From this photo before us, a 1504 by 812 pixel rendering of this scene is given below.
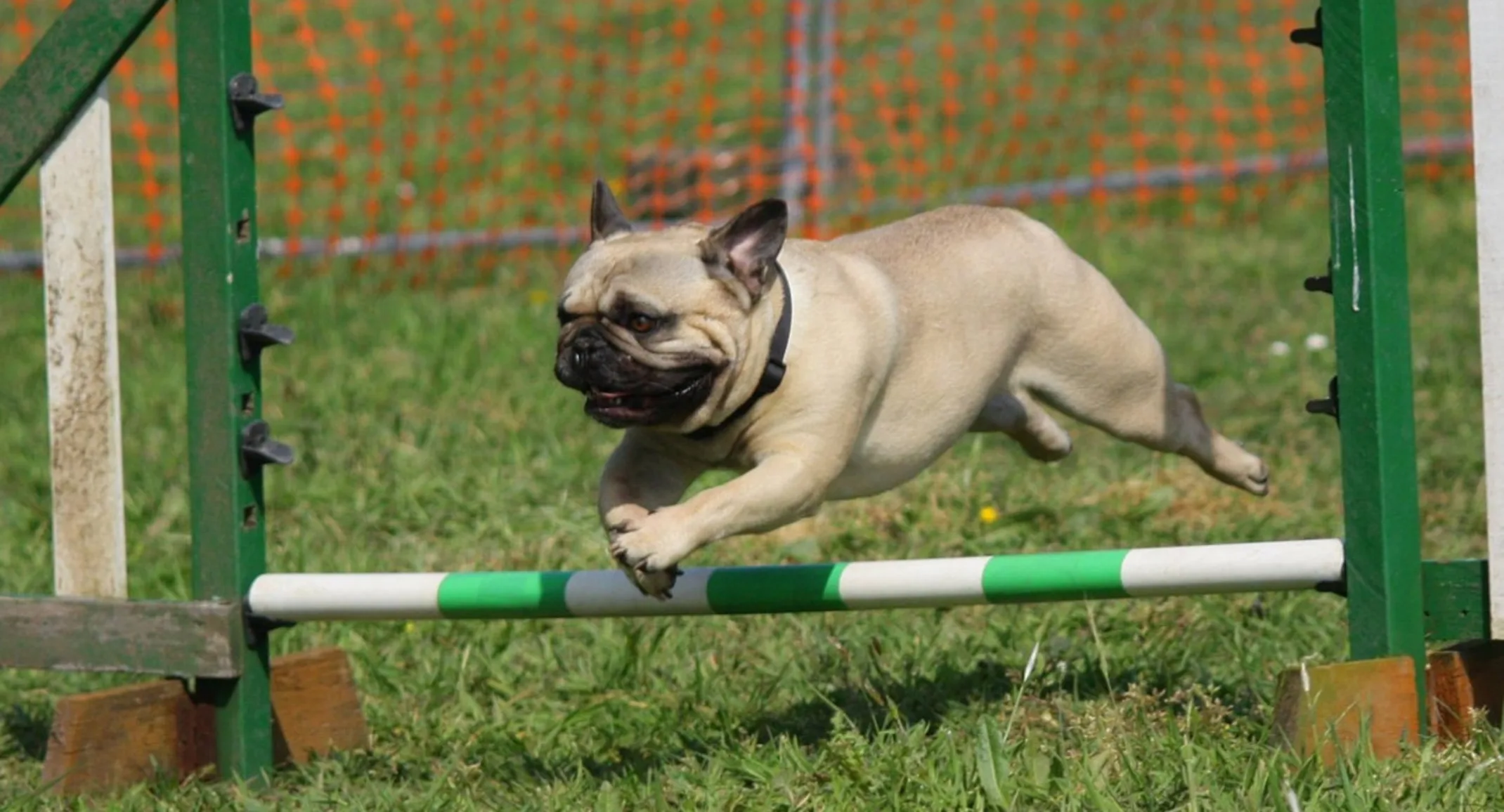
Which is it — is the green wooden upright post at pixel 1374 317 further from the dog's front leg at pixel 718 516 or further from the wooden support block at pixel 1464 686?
the dog's front leg at pixel 718 516

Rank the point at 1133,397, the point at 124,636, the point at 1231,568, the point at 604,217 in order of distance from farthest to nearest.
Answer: the point at 1133,397 < the point at 124,636 < the point at 604,217 < the point at 1231,568

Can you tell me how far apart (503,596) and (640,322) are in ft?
2.15

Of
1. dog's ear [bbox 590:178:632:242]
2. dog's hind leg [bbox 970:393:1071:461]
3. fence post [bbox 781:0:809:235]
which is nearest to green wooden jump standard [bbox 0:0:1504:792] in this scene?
dog's ear [bbox 590:178:632:242]

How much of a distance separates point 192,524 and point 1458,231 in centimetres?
722

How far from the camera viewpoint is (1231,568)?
3668 millimetres

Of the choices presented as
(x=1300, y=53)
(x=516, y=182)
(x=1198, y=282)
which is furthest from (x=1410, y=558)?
(x=1300, y=53)

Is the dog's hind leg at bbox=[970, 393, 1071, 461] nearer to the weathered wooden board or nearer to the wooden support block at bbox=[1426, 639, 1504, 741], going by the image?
the wooden support block at bbox=[1426, 639, 1504, 741]

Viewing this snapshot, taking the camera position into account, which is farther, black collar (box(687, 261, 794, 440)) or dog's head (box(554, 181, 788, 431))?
black collar (box(687, 261, 794, 440))

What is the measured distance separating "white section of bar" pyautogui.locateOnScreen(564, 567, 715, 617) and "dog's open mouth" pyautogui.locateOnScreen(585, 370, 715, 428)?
1.08 ft

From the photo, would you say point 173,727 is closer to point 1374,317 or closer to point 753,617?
point 753,617

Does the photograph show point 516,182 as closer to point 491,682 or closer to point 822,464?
point 491,682

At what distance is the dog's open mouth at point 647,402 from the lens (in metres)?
3.64

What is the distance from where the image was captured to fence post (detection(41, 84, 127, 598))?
4.19 meters

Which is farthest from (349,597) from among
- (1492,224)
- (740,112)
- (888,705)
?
(740,112)
